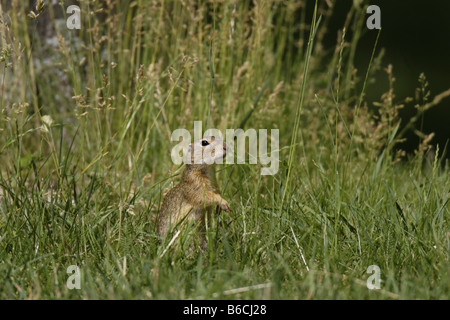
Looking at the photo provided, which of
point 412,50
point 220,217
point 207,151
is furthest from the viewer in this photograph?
point 412,50

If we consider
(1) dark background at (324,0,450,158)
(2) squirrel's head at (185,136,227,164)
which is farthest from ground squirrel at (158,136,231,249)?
(1) dark background at (324,0,450,158)

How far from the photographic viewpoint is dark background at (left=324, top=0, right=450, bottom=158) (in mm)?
7809

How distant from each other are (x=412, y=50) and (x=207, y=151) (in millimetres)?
5461

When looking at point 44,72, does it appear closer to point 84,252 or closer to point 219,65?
point 219,65

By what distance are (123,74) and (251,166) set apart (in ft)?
4.63

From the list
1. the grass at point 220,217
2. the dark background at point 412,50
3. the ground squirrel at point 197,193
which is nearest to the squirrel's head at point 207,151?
the ground squirrel at point 197,193

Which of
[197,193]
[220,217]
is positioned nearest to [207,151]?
[197,193]

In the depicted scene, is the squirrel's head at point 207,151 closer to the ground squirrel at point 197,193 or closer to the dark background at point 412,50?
the ground squirrel at point 197,193

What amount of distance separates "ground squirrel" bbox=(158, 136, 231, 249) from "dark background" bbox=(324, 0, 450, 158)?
13.2 ft

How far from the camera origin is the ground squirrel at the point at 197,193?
345 centimetres

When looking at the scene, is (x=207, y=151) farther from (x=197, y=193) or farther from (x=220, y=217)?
(x=220, y=217)

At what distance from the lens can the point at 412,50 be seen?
27.9 feet

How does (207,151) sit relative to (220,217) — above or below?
above

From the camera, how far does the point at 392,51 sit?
852cm
